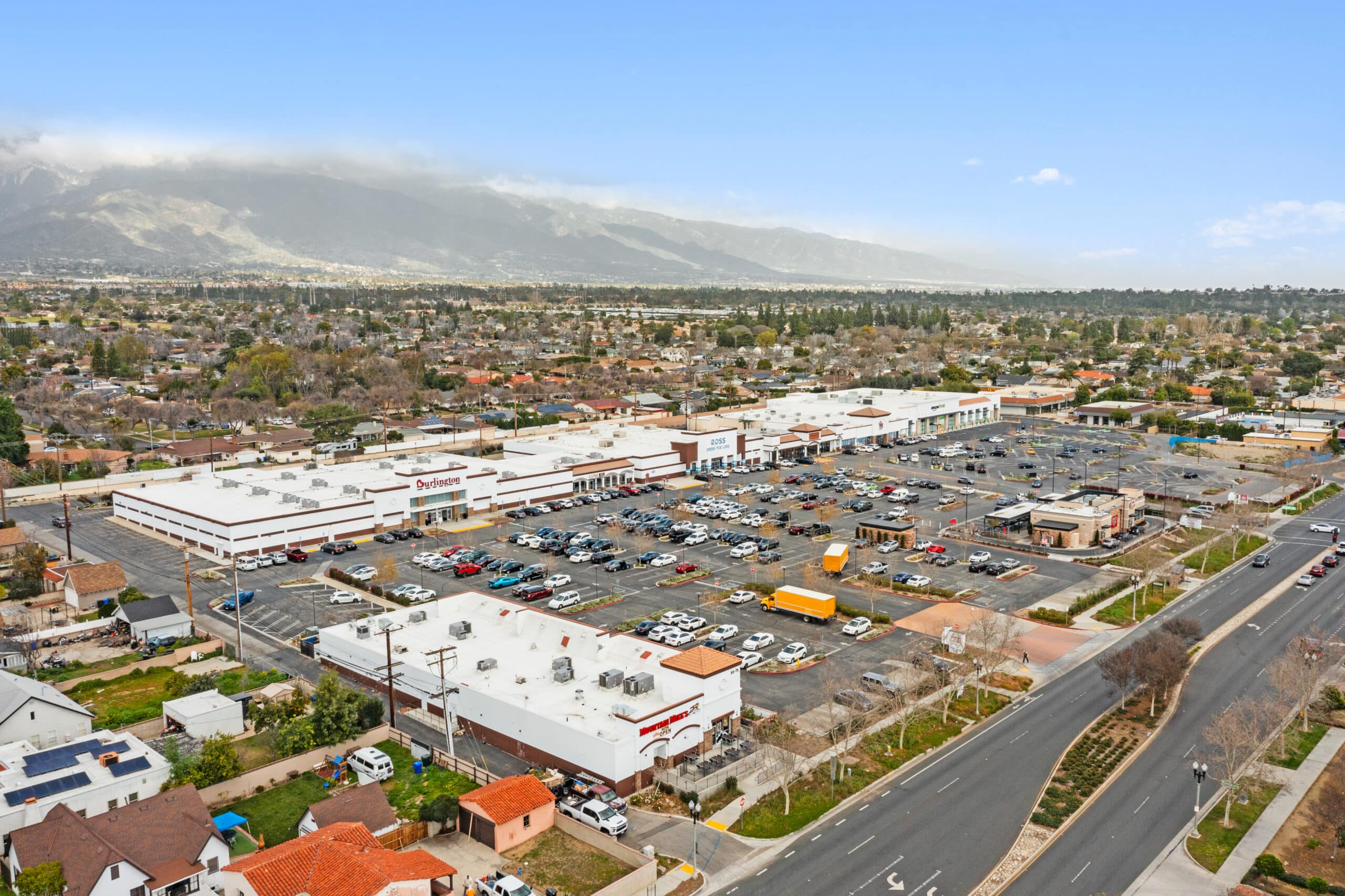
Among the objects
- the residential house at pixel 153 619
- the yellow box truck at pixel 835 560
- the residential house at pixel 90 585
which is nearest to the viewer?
the residential house at pixel 153 619

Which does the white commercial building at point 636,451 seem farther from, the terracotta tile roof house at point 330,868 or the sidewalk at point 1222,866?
the sidewalk at point 1222,866

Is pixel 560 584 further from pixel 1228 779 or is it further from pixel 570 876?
pixel 1228 779

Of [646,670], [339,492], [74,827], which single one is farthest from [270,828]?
[339,492]

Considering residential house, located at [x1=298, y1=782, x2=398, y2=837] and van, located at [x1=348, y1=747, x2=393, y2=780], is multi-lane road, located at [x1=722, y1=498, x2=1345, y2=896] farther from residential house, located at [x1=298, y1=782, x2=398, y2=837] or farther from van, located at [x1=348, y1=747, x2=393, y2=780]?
van, located at [x1=348, y1=747, x2=393, y2=780]

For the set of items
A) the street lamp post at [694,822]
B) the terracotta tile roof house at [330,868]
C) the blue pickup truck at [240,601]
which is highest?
the terracotta tile roof house at [330,868]

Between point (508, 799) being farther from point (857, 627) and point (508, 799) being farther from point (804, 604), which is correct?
point (804, 604)

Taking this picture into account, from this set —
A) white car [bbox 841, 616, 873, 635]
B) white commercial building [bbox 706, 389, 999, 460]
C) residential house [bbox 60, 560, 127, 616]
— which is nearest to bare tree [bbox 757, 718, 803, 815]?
white car [bbox 841, 616, 873, 635]

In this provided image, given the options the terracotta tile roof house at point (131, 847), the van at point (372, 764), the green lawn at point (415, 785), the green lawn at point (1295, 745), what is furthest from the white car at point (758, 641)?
the terracotta tile roof house at point (131, 847)
